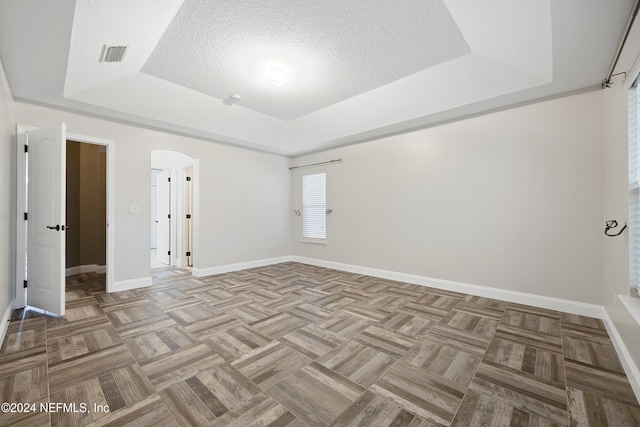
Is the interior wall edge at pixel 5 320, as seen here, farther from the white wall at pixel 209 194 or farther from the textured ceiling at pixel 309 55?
the textured ceiling at pixel 309 55

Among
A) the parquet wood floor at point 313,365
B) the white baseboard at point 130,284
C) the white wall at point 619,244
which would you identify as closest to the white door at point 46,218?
the parquet wood floor at point 313,365

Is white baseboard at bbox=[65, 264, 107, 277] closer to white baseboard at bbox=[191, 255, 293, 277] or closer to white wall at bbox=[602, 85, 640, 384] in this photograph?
white baseboard at bbox=[191, 255, 293, 277]

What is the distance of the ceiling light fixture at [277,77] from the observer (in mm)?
3096

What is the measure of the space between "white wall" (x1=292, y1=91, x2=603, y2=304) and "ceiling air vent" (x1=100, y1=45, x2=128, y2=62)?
3638 mm

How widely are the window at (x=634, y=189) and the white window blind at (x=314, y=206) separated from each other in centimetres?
422

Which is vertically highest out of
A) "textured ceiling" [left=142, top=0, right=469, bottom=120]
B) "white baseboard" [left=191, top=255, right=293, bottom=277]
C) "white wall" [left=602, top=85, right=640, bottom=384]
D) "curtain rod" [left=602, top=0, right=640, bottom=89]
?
"textured ceiling" [left=142, top=0, right=469, bottom=120]

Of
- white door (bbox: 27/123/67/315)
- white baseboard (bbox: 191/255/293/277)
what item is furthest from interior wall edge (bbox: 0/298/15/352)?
white baseboard (bbox: 191/255/293/277)

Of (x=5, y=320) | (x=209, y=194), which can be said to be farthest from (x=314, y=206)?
(x=5, y=320)

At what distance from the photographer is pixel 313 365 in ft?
→ 6.52

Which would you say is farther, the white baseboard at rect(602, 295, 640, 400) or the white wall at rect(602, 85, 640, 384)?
the white wall at rect(602, 85, 640, 384)

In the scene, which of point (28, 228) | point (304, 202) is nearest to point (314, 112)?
point (304, 202)

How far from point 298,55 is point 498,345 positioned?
3409mm

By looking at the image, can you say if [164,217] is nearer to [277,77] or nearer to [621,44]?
[277,77]

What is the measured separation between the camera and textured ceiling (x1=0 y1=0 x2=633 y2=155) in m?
2.07
